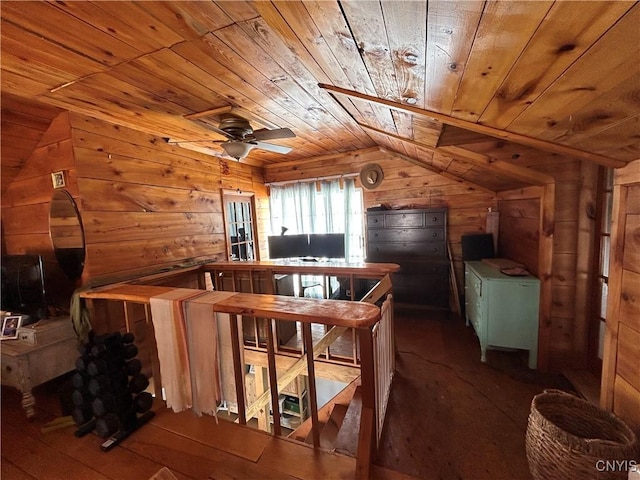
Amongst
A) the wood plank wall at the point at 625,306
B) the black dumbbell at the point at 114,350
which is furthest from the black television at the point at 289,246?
the wood plank wall at the point at 625,306

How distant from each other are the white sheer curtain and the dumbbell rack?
278 centimetres

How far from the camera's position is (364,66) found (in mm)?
1117

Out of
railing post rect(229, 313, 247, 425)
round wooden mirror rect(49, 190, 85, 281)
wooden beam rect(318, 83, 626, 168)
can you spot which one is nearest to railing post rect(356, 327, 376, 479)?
railing post rect(229, 313, 247, 425)

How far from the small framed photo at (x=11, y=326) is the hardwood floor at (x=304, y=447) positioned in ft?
1.85

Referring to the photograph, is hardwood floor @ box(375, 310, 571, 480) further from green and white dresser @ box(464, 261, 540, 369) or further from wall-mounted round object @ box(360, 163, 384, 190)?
wall-mounted round object @ box(360, 163, 384, 190)

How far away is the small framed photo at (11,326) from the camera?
1.78 metres

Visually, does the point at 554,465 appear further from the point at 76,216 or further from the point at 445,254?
the point at 76,216

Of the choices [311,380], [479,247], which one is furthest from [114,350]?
[479,247]

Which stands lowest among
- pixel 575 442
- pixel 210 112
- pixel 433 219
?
pixel 575 442

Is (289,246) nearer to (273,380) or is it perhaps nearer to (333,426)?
(333,426)

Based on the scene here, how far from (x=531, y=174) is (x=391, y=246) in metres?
1.69

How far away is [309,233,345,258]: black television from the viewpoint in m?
3.05

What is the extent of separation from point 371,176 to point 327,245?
1359mm

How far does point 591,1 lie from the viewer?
19.8 inches
